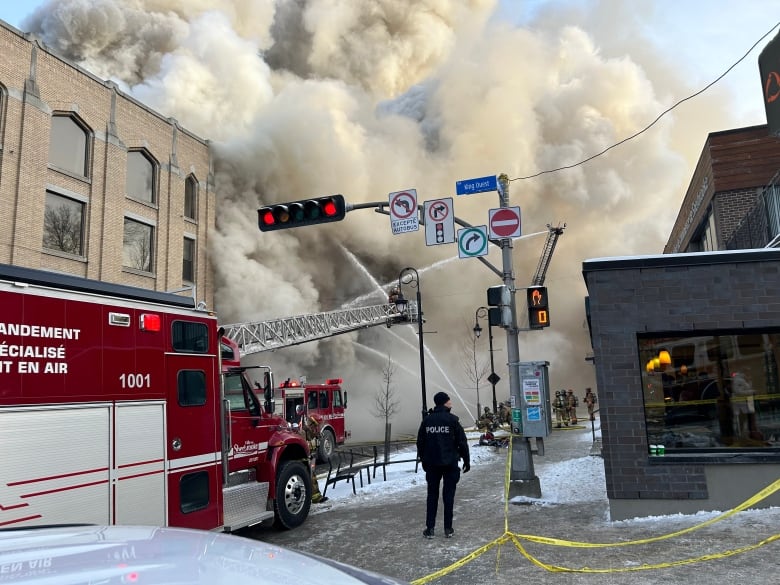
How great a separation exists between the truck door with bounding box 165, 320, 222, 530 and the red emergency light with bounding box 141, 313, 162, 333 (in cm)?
22

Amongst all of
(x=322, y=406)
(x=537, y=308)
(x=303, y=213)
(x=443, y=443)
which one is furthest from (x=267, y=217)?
(x=322, y=406)

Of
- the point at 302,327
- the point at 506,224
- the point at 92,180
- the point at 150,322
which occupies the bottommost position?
the point at 150,322

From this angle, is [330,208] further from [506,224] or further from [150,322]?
[150,322]

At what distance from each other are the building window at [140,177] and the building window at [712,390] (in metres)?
21.7

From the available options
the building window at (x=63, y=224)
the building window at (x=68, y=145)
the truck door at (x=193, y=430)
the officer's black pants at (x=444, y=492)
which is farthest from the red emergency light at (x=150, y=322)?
the building window at (x=68, y=145)

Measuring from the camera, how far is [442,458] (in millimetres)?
6688

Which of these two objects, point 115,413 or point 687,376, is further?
point 687,376

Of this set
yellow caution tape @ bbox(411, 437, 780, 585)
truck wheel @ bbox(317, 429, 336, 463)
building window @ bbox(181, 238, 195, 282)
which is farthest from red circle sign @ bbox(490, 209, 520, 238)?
building window @ bbox(181, 238, 195, 282)

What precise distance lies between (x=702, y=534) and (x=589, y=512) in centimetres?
157

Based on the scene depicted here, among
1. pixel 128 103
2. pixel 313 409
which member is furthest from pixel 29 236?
pixel 313 409

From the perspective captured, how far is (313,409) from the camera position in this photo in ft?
61.6

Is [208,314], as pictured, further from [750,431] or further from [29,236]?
[29,236]

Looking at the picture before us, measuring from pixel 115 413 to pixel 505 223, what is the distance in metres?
6.52

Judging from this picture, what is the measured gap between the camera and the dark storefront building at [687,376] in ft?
22.7
